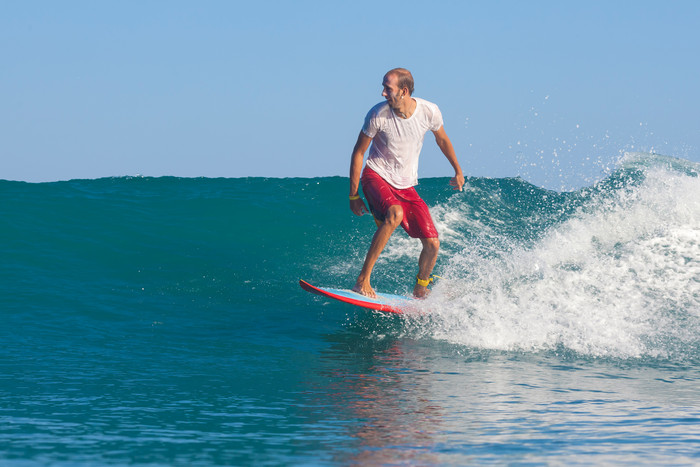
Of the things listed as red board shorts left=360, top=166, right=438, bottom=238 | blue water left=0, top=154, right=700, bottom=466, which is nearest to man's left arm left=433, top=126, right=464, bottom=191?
red board shorts left=360, top=166, right=438, bottom=238

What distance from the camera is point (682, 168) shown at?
1455 cm

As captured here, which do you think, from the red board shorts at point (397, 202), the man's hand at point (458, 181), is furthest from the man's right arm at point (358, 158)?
the man's hand at point (458, 181)

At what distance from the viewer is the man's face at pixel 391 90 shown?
6.62m

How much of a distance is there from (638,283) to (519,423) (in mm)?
5293

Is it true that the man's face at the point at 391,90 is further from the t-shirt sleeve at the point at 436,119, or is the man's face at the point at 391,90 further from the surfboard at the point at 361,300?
the surfboard at the point at 361,300

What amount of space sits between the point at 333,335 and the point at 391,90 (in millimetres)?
A: 2388

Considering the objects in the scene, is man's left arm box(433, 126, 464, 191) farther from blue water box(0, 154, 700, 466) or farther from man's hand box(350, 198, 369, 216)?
blue water box(0, 154, 700, 466)

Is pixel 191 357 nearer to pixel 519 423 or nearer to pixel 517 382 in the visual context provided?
pixel 517 382

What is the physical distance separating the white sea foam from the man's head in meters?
2.06

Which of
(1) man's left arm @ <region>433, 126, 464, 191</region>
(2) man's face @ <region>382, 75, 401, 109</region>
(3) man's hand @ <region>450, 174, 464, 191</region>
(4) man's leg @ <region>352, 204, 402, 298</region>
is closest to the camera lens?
(2) man's face @ <region>382, 75, 401, 109</region>

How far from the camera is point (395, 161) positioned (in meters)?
7.11

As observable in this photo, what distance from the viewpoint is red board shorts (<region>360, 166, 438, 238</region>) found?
7055mm

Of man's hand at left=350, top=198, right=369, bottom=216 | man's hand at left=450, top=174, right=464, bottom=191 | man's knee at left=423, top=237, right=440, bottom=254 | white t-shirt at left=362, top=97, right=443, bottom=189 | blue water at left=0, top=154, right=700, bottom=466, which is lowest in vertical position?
blue water at left=0, top=154, right=700, bottom=466

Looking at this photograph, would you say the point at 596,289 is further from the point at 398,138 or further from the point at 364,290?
the point at 398,138
